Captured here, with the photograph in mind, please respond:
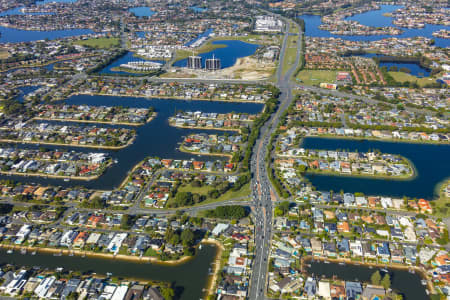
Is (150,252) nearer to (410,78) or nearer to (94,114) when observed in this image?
(94,114)

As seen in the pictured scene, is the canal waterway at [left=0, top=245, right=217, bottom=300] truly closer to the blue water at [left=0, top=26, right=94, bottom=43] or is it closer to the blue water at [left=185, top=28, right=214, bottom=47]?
the blue water at [left=185, top=28, right=214, bottom=47]

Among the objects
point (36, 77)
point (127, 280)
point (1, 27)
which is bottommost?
point (127, 280)

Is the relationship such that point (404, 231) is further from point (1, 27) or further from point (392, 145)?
point (1, 27)

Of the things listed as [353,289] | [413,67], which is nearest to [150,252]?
[353,289]

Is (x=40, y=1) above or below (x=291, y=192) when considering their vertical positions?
above

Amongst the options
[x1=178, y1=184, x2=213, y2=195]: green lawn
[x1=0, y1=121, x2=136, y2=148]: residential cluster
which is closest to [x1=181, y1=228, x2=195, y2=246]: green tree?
[x1=178, y1=184, x2=213, y2=195]: green lawn

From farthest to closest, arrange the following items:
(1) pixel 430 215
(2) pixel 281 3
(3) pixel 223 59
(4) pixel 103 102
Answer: (2) pixel 281 3 < (3) pixel 223 59 < (4) pixel 103 102 < (1) pixel 430 215

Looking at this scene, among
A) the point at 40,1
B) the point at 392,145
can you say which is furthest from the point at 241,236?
the point at 40,1

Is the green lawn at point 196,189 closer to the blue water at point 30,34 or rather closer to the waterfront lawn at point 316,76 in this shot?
the waterfront lawn at point 316,76
